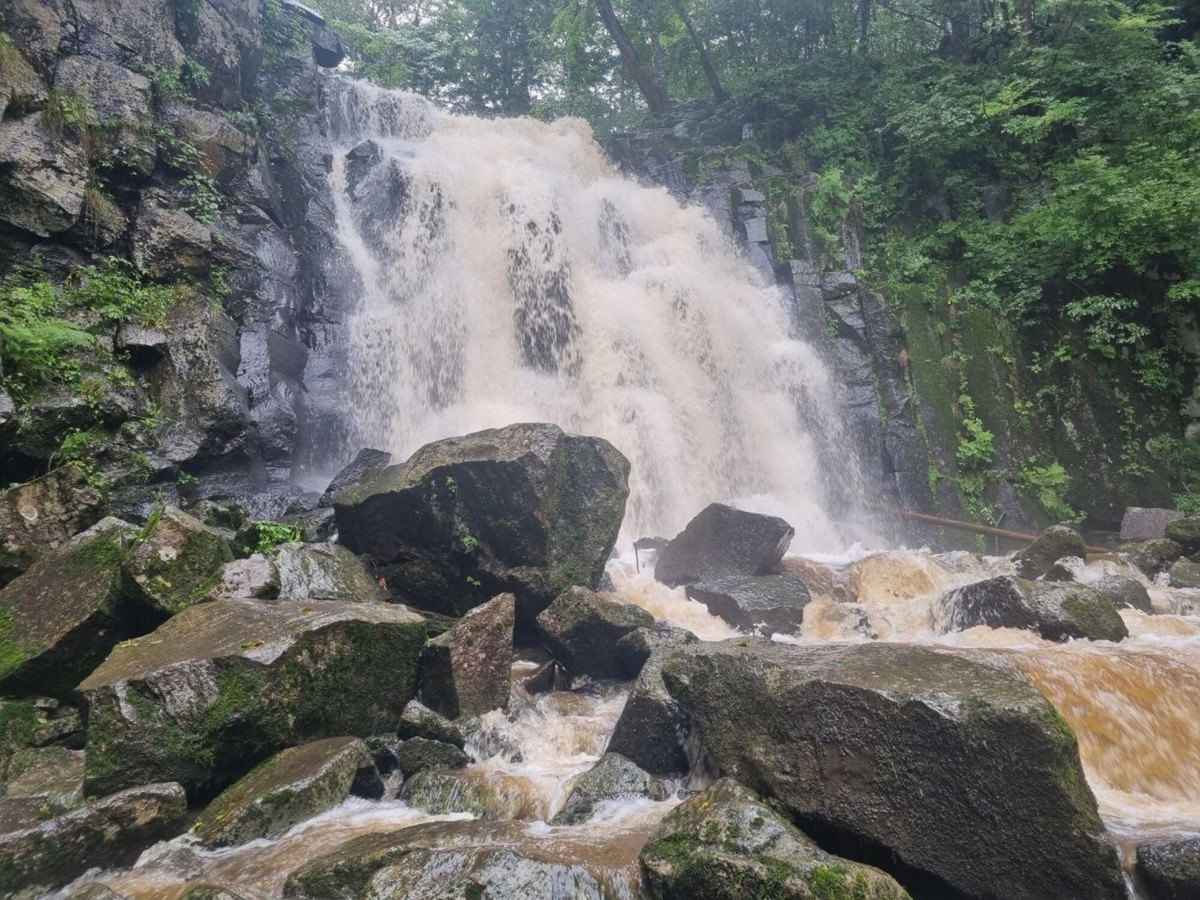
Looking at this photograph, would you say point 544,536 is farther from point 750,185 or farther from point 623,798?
point 750,185

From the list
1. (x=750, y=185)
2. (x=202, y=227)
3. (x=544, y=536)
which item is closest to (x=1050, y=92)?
(x=750, y=185)

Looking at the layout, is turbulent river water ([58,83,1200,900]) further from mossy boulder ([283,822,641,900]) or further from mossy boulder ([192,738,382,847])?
mossy boulder ([283,822,641,900])

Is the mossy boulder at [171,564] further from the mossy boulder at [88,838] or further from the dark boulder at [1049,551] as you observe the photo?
the dark boulder at [1049,551]

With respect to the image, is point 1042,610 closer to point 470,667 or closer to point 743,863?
point 743,863

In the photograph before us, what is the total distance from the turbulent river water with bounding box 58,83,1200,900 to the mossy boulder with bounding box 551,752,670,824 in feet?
2.48

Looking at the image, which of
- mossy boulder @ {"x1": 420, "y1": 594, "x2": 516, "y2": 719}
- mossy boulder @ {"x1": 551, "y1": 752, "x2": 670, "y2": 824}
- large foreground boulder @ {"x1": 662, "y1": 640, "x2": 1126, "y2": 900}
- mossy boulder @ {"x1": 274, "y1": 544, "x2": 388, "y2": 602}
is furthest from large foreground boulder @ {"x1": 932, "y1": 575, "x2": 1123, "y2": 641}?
mossy boulder @ {"x1": 274, "y1": 544, "x2": 388, "y2": 602}

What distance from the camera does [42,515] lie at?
5766 mm

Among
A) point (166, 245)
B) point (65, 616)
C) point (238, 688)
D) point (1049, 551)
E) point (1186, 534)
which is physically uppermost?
point (166, 245)

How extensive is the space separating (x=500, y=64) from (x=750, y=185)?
12117mm

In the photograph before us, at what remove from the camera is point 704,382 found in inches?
536

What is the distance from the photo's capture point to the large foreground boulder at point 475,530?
6.98 metres

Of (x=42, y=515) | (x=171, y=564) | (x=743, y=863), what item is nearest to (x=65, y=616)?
(x=171, y=564)

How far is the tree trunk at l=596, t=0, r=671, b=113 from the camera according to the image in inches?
731

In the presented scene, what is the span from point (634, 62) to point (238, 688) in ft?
65.7
